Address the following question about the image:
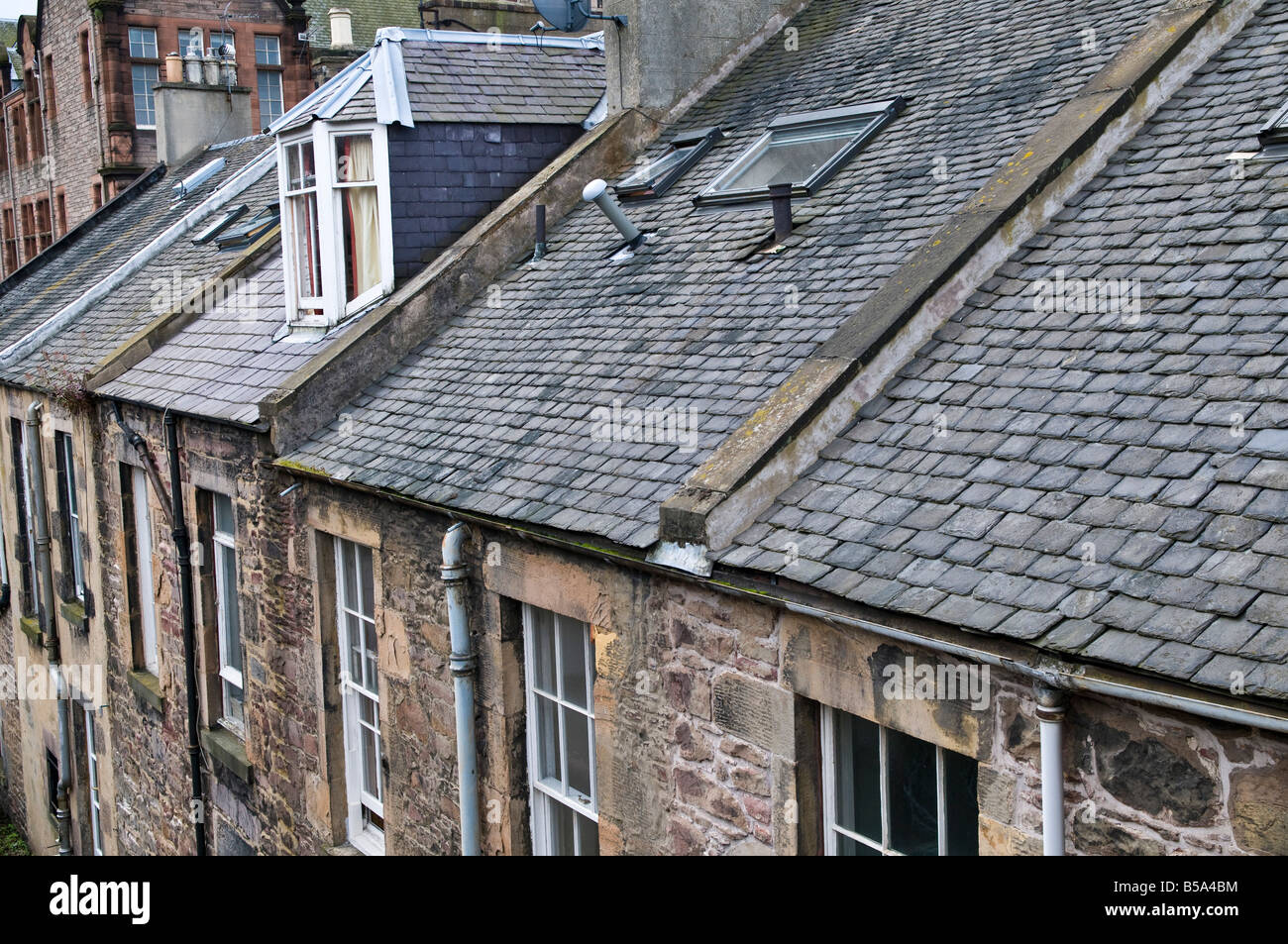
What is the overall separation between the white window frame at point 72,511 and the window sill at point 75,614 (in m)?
0.12

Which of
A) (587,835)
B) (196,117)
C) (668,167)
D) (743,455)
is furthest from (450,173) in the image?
(196,117)

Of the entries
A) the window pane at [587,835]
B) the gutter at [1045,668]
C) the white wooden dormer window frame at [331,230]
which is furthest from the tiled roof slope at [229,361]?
the gutter at [1045,668]

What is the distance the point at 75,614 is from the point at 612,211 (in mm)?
9905

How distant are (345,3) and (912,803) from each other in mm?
32478

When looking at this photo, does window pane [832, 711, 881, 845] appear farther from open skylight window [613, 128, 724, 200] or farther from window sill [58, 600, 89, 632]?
window sill [58, 600, 89, 632]

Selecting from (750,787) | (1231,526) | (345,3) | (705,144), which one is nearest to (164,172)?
(345,3)

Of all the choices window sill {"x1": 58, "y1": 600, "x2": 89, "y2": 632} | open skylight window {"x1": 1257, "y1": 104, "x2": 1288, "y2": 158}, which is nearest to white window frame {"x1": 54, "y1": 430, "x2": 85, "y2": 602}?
window sill {"x1": 58, "y1": 600, "x2": 89, "y2": 632}

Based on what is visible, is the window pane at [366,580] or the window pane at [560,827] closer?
the window pane at [560,827]

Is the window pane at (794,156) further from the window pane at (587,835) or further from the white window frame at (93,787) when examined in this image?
the white window frame at (93,787)

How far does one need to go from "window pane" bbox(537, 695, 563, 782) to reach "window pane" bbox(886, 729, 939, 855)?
2.79 m

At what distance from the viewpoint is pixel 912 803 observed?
536 centimetres

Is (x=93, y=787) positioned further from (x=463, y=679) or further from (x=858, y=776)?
(x=858, y=776)

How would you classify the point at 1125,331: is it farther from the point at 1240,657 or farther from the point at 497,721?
the point at 497,721

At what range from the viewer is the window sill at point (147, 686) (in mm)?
13203
